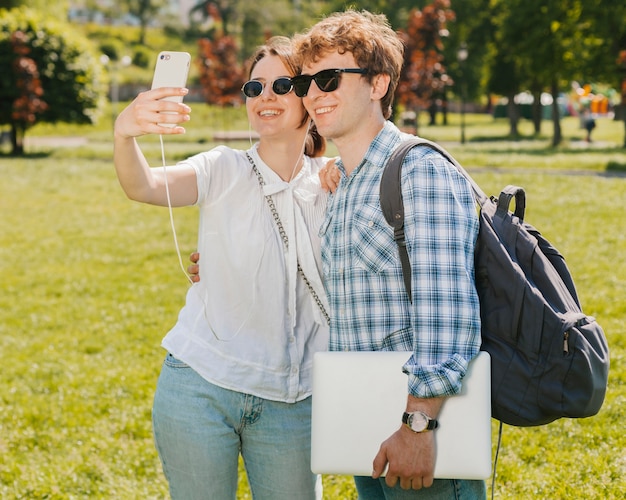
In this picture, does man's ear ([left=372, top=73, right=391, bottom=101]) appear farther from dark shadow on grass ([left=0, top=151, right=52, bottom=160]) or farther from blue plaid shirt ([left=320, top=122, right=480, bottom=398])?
dark shadow on grass ([left=0, top=151, right=52, bottom=160])

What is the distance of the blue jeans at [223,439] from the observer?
8.44ft

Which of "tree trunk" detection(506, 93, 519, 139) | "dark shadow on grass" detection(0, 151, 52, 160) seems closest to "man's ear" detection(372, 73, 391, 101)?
"dark shadow on grass" detection(0, 151, 52, 160)

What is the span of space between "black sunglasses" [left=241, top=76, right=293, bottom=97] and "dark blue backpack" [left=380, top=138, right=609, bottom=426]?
22.4 inches

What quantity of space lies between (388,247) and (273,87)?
2.47ft

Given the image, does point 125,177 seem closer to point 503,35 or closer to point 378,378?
point 378,378

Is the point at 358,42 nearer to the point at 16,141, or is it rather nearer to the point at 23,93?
the point at 23,93

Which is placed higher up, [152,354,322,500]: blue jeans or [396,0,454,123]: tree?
[396,0,454,123]: tree

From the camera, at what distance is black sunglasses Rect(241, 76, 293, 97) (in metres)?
2.68

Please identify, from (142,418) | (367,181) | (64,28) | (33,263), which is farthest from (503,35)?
(367,181)

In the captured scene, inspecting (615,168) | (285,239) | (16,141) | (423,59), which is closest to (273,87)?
(285,239)

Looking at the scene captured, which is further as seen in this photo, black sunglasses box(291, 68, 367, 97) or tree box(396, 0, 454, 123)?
tree box(396, 0, 454, 123)

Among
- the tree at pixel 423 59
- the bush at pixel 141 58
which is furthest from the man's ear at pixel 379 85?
the bush at pixel 141 58

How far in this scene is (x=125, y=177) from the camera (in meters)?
2.54

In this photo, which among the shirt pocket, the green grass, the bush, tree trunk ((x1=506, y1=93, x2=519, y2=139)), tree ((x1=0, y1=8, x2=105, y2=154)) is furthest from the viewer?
the bush
